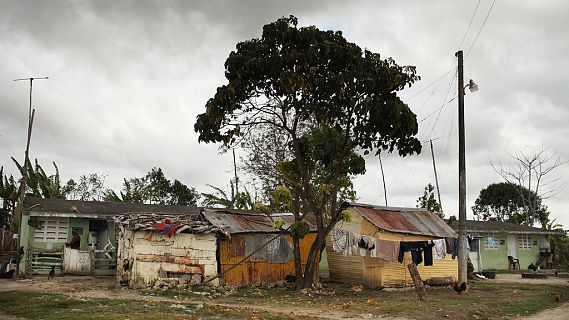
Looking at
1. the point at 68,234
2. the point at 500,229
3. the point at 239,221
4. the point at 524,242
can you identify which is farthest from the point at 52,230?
the point at 524,242

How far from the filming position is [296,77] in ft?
58.6

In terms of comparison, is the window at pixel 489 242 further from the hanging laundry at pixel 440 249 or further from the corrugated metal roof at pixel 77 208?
the corrugated metal roof at pixel 77 208

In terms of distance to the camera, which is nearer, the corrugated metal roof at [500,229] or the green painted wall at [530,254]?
the corrugated metal roof at [500,229]

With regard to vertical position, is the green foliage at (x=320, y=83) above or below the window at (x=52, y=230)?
above

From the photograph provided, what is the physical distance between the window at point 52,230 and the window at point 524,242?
31007 mm

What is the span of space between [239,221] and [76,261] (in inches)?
313

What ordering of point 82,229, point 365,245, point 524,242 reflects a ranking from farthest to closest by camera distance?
1. point 524,242
2. point 82,229
3. point 365,245

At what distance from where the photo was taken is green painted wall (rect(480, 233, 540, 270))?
36.7 meters

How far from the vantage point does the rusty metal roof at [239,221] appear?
2212 centimetres

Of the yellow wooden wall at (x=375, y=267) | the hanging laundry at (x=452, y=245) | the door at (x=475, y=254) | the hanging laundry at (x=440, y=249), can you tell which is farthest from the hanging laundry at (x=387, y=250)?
the door at (x=475, y=254)

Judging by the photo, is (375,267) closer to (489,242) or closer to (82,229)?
(82,229)

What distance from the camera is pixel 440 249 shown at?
2298 centimetres

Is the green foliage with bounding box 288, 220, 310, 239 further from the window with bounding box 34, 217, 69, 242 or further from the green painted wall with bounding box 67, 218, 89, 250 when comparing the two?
the window with bounding box 34, 217, 69, 242

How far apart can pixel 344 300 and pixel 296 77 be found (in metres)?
8.05
